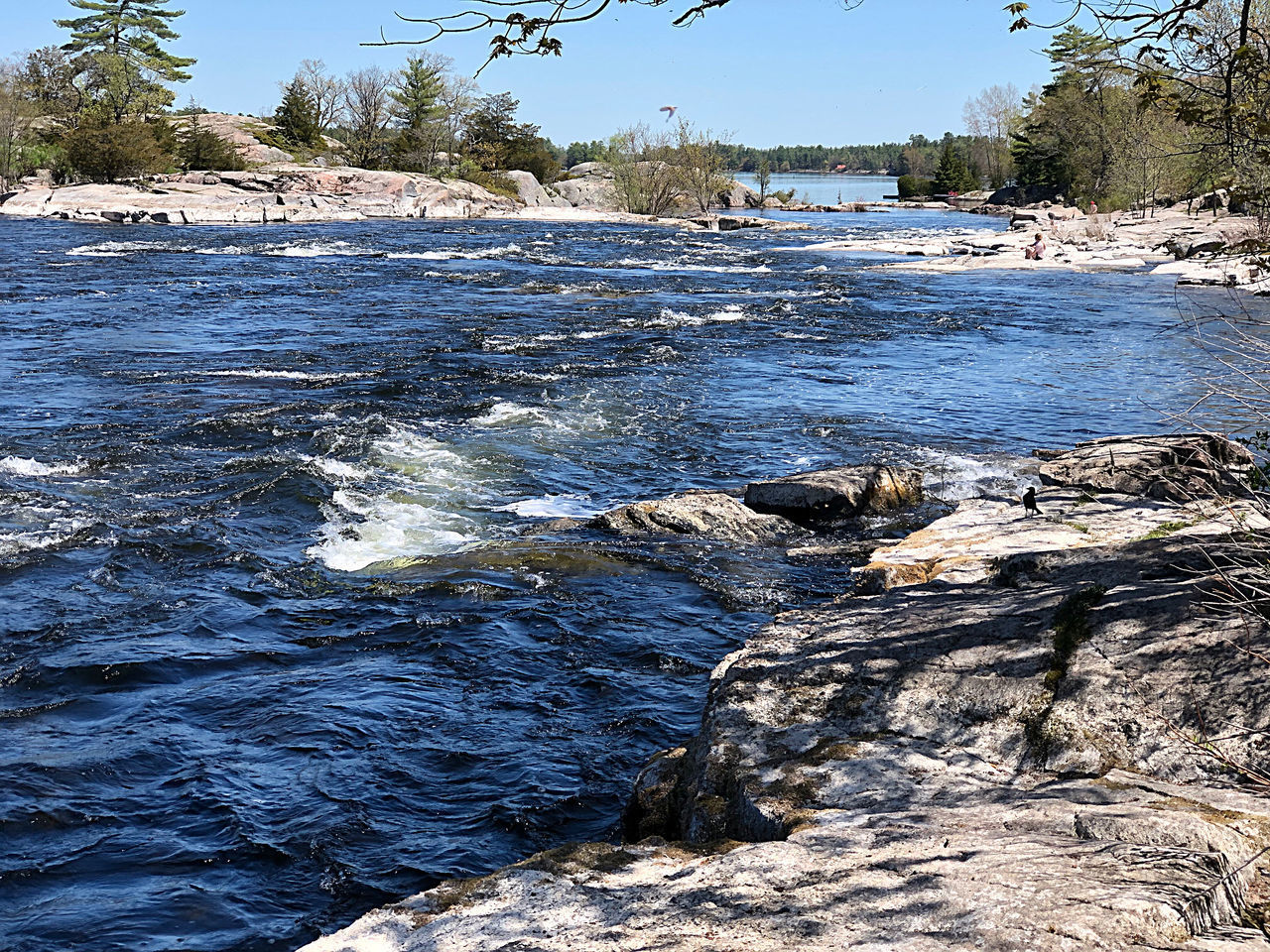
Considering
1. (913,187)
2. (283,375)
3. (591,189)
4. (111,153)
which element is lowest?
(283,375)

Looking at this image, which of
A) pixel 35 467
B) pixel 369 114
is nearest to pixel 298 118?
pixel 369 114

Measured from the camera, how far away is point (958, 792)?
11.5 feet

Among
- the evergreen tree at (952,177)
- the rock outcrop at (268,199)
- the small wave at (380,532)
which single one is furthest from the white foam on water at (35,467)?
the evergreen tree at (952,177)

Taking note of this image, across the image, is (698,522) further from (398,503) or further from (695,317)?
(695,317)

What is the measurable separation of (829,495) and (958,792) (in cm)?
565

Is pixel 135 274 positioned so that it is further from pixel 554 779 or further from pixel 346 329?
pixel 554 779

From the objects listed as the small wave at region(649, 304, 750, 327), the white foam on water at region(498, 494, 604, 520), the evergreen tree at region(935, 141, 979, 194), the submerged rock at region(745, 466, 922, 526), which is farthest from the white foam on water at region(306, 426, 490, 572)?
the evergreen tree at region(935, 141, 979, 194)

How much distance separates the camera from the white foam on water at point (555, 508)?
927cm

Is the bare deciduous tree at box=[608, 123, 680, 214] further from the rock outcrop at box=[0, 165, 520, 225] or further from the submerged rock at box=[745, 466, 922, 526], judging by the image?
the submerged rock at box=[745, 466, 922, 526]

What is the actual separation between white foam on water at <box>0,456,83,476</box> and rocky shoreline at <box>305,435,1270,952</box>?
23.6 feet

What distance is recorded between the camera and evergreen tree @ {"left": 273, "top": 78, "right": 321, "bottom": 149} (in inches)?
2724

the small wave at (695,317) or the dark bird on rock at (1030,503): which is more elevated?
the small wave at (695,317)

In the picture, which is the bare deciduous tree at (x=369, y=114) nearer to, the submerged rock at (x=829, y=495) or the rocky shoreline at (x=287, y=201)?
the rocky shoreline at (x=287, y=201)

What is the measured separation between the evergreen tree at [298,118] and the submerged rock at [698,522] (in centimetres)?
6682
